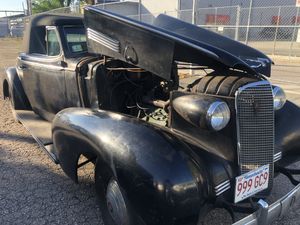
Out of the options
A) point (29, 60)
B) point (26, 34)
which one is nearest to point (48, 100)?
point (29, 60)

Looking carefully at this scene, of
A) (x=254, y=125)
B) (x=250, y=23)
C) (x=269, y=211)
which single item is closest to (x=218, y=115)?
(x=254, y=125)

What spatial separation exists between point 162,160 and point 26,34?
3813 mm

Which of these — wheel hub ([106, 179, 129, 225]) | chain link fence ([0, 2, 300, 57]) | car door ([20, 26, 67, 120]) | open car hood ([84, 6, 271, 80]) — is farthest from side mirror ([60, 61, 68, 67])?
chain link fence ([0, 2, 300, 57])

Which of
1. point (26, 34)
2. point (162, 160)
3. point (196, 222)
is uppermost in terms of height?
point (26, 34)

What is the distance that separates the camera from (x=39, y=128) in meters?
4.43

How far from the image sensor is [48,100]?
14.9 ft

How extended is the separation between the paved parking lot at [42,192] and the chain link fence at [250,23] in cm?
1121

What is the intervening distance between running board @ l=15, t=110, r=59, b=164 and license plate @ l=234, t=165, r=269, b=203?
5.61 ft

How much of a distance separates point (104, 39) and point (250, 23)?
23.0m

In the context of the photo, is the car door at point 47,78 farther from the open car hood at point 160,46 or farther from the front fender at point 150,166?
the front fender at point 150,166

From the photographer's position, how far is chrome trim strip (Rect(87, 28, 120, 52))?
126 inches

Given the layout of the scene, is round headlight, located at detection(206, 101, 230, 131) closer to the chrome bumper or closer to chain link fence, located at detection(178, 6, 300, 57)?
the chrome bumper

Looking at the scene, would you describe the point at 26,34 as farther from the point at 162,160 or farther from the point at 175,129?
the point at 162,160

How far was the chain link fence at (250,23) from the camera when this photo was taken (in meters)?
16.3
